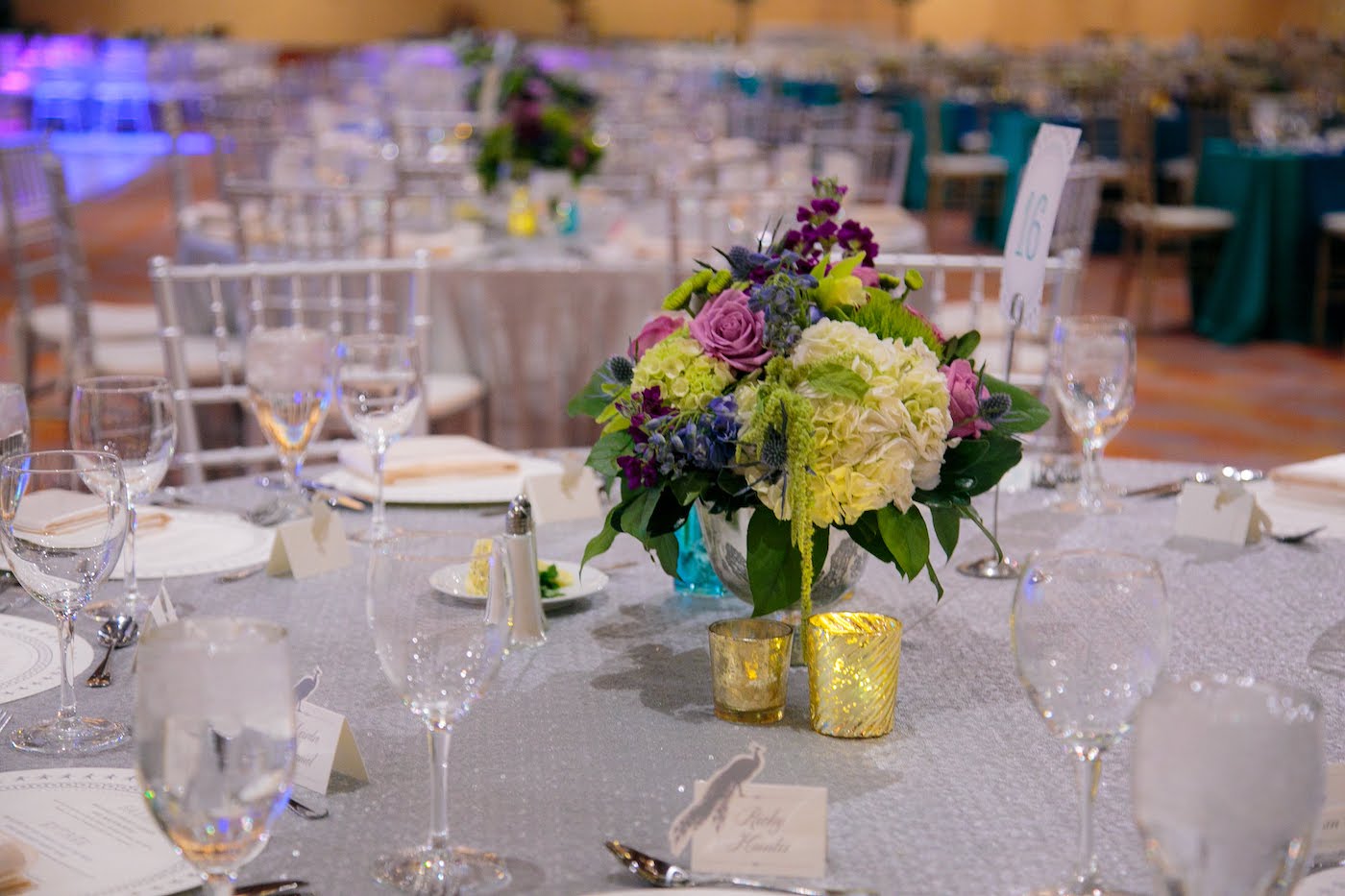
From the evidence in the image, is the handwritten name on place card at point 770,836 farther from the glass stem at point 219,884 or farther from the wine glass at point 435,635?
the glass stem at point 219,884

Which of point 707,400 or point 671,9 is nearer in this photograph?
point 707,400

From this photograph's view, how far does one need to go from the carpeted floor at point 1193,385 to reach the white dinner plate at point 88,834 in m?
3.60

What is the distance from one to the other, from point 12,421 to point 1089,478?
1.21m

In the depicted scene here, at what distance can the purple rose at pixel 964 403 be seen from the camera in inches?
50.2

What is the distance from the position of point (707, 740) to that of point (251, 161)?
266 inches

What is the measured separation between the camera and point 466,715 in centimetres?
124

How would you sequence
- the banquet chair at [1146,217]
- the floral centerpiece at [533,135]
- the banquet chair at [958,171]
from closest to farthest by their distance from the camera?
the floral centerpiece at [533,135], the banquet chair at [1146,217], the banquet chair at [958,171]

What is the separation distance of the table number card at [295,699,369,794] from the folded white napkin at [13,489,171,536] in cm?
22

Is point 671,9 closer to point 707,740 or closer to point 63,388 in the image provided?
point 63,388

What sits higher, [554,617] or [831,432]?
[831,432]

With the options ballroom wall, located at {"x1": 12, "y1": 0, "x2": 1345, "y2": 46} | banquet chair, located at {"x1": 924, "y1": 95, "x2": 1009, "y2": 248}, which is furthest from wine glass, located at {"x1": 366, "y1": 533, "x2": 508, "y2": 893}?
ballroom wall, located at {"x1": 12, "y1": 0, "x2": 1345, "y2": 46}

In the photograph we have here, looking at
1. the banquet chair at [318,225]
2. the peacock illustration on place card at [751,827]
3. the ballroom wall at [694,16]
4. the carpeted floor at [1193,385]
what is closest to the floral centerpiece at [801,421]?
the peacock illustration on place card at [751,827]

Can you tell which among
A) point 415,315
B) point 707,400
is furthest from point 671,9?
point 707,400

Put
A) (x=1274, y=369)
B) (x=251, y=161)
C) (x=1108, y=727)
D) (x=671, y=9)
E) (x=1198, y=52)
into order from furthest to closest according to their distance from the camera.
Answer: (x=671, y=9), (x=1198, y=52), (x=251, y=161), (x=1274, y=369), (x=1108, y=727)
